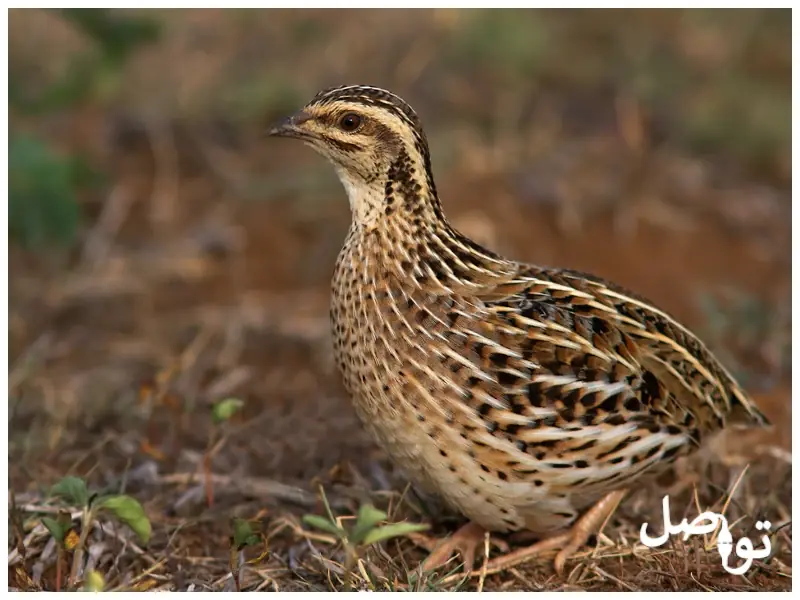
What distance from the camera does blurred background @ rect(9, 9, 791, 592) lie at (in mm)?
5520

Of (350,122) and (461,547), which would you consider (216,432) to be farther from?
(350,122)

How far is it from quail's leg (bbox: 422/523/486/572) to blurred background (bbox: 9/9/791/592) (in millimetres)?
756

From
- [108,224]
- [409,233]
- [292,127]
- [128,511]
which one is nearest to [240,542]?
[128,511]

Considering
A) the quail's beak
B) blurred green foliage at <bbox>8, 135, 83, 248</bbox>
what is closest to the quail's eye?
the quail's beak

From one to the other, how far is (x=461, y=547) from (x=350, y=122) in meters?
1.62

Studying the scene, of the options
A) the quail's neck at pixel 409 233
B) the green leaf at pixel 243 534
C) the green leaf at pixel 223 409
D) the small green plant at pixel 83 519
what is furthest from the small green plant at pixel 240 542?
the quail's neck at pixel 409 233

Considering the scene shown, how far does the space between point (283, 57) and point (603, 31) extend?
2527mm

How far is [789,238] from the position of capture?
7.51 metres

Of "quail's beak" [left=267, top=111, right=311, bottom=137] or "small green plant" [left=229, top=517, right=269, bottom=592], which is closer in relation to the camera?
"small green plant" [left=229, top=517, right=269, bottom=592]

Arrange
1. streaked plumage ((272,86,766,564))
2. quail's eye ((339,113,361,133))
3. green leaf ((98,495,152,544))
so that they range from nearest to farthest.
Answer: green leaf ((98,495,152,544)) → streaked plumage ((272,86,766,564)) → quail's eye ((339,113,361,133))

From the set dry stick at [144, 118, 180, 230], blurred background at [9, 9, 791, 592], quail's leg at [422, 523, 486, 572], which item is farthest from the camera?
dry stick at [144, 118, 180, 230]

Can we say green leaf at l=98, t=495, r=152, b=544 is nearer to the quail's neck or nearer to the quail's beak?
the quail's neck

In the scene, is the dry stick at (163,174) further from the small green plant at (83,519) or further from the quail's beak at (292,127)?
the small green plant at (83,519)

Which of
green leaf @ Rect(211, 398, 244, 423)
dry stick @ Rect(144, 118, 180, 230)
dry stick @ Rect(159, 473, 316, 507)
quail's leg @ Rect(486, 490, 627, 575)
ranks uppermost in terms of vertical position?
dry stick @ Rect(144, 118, 180, 230)
